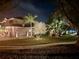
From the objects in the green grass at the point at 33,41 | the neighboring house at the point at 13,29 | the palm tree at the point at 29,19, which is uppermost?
the palm tree at the point at 29,19

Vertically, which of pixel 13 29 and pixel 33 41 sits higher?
pixel 13 29

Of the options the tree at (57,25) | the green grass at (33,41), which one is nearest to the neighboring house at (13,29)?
the green grass at (33,41)

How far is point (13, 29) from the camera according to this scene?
4.40 m

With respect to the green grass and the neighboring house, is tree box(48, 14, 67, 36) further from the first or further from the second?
the neighboring house

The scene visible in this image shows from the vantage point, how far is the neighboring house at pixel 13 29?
14.3ft

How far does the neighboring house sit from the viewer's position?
4371 millimetres

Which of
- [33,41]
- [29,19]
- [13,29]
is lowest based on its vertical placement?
[33,41]

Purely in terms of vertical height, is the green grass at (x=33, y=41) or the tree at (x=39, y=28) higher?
the tree at (x=39, y=28)

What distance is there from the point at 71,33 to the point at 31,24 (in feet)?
2.48

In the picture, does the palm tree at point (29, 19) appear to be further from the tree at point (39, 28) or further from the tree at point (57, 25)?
the tree at point (57, 25)

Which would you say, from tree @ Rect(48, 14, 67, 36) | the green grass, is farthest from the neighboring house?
tree @ Rect(48, 14, 67, 36)

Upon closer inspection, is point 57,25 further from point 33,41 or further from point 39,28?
point 33,41

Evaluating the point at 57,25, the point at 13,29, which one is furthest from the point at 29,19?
the point at 57,25

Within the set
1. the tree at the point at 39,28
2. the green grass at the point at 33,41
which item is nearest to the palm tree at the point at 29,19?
the tree at the point at 39,28
